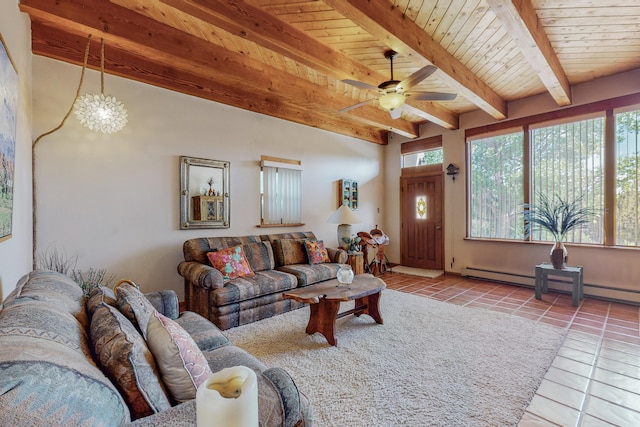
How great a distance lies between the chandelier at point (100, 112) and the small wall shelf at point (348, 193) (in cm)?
364

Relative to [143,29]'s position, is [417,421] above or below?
below

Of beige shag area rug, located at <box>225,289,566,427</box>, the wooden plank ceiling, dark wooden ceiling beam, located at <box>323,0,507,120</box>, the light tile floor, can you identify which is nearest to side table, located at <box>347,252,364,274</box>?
the light tile floor

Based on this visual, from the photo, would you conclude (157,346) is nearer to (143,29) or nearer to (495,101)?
(143,29)

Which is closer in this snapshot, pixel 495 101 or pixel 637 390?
pixel 637 390

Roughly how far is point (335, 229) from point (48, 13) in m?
4.52

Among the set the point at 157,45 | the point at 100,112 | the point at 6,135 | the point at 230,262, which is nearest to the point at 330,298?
the point at 230,262

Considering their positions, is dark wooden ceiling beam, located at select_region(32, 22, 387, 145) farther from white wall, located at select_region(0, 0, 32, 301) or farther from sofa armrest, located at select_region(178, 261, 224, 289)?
sofa armrest, located at select_region(178, 261, 224, 289)

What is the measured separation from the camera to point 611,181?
3.95 m

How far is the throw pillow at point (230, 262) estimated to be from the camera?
3.36m

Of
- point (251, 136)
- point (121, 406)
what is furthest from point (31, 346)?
point (251, 136)

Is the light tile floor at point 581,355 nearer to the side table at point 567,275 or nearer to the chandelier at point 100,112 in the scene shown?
the side table at point 567,275

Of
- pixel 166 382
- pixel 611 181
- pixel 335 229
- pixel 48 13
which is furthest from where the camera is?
pixel 335 229

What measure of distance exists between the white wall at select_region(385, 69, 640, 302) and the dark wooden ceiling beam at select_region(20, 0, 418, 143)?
2.86 metres

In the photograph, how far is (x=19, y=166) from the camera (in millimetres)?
2096
